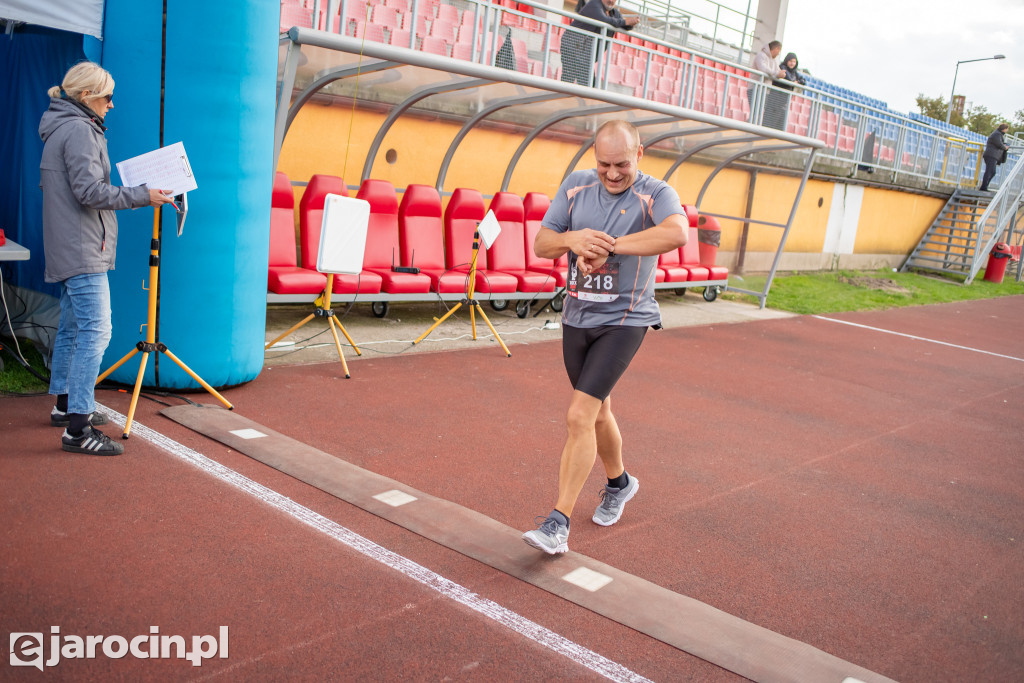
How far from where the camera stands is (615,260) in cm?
381

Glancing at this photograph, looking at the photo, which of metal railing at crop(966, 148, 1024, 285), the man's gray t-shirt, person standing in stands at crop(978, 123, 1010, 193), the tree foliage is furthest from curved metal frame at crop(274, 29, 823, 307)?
the tree foliage

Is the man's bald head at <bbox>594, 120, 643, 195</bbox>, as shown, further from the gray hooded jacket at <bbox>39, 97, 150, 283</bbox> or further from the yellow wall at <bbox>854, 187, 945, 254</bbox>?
the yellow wall at <bbox>854, 187, 945, 254</bbox>

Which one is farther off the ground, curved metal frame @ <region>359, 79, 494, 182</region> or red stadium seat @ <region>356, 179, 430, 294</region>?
curved metal frame @ <region>359, 79, 494, 182</region>

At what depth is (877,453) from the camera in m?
6.33

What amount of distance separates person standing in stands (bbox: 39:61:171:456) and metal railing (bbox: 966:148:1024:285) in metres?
23.7

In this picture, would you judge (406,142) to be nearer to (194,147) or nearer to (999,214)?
(194,147)

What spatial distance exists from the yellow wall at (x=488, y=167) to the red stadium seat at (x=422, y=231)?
0.93 meters

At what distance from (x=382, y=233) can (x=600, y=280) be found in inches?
233

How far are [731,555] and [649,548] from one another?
0.42m

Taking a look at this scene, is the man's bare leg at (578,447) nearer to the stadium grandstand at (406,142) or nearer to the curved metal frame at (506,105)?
the stadium grandstand at (406,142)

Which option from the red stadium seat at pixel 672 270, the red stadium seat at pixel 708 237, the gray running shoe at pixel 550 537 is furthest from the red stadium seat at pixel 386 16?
the gray running shoe at pixel 550 537

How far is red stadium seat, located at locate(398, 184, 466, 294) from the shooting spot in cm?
973

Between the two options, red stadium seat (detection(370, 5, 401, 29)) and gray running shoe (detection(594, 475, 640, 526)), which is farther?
red stadium seat (detection(370, 5, 401, 29))

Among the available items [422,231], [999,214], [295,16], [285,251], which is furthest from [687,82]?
[999,214]
